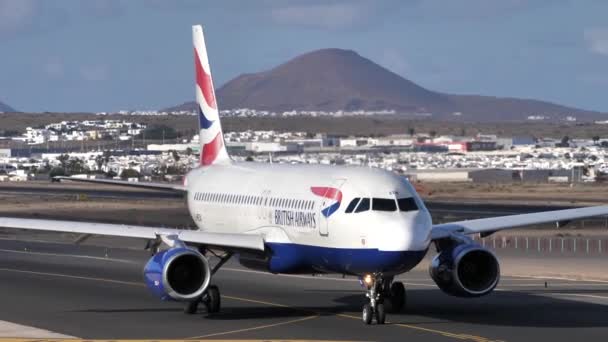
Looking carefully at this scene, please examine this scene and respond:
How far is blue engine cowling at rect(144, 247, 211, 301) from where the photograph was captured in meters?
33.9

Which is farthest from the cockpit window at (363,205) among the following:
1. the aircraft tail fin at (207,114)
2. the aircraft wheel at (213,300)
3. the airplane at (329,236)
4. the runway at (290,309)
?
the aircraft tail fin at (207,114)

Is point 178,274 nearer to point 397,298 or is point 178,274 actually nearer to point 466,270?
point 397,298

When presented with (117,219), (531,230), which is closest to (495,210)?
(531,230)

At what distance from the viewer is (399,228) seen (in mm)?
31469

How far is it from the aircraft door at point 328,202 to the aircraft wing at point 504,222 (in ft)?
9.36

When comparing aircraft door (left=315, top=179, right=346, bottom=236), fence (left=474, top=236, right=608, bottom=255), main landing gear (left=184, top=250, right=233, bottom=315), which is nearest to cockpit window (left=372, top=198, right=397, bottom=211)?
aircraft door (left=315, top=179, right=346, bottom=236)

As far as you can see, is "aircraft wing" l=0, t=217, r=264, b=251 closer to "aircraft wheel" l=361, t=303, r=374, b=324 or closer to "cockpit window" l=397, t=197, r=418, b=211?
"aircraft wheel" l=361, t=303, r=374, b=324

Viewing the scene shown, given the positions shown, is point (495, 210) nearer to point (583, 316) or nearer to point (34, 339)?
point (583, 316)

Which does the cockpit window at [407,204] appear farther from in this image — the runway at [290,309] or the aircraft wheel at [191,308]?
the aircraft wheel at [191,308]

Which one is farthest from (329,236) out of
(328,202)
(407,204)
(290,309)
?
(290,309)

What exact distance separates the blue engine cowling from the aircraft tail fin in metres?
10.3

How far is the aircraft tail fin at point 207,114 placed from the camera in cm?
4506

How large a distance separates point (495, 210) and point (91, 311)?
53540 mm

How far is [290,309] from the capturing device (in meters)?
36.5
